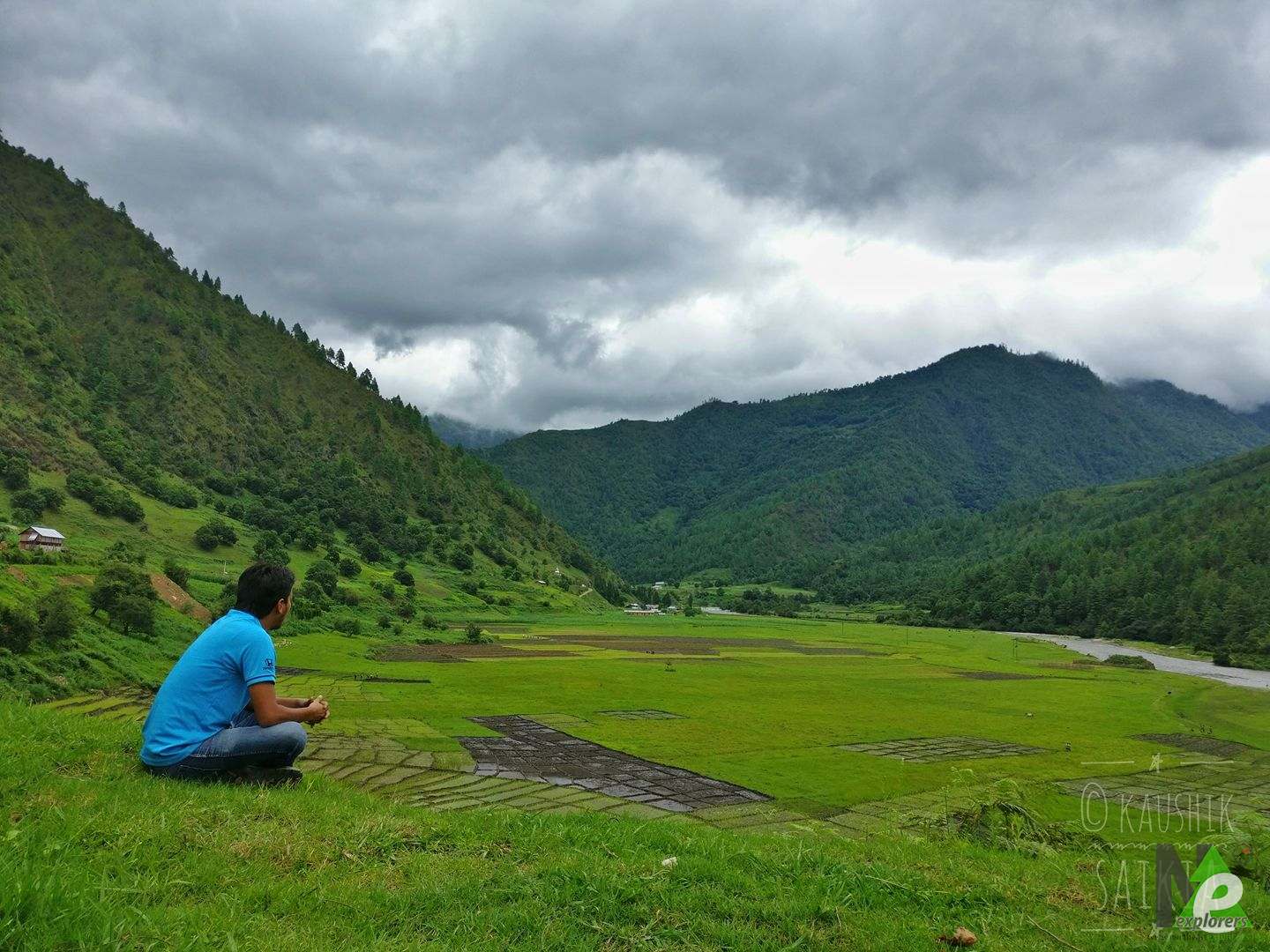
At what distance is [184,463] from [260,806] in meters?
173

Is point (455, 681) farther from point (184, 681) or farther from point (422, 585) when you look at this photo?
point (422, 585)

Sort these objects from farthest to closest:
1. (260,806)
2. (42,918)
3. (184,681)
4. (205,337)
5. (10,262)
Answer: (205,337), (10,262), (184,681), (260,806), (42,918)

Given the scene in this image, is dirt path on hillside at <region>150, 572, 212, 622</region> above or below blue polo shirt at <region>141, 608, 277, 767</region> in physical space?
below

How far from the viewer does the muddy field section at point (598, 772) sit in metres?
21.5

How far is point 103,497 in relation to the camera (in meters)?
107

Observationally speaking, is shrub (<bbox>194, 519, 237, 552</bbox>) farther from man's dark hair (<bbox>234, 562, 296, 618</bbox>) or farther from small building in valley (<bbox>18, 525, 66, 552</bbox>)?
man's dark hair (<bbox>234, 562, 296, 618</bbox>)

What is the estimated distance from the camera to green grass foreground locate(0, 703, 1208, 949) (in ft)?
17.5

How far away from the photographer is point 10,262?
18612 cm

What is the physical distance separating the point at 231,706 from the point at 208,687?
1.24 feet

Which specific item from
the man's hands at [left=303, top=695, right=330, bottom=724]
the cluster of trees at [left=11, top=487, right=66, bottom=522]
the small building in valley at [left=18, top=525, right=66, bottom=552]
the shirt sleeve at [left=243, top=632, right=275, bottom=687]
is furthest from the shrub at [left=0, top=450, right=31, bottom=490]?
the shirt sleeve at [left=243, top=632, right=275, bottom=687]

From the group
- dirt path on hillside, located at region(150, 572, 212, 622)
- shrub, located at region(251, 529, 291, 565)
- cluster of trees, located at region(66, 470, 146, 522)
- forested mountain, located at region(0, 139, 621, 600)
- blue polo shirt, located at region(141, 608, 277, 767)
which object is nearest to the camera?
blue polo shirt, located at region(141, 608, 277, 767)

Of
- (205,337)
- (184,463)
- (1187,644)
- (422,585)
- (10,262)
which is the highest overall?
(10,262)

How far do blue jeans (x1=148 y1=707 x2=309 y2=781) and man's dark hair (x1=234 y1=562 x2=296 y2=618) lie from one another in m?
1.25

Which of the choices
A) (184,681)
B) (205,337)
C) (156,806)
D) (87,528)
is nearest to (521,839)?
(156,806)
